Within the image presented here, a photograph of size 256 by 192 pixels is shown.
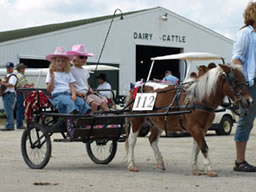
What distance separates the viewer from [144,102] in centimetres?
854

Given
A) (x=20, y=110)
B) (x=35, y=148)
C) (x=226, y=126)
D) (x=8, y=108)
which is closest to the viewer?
(x=35, y=148)

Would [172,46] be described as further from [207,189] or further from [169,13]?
[207,189]

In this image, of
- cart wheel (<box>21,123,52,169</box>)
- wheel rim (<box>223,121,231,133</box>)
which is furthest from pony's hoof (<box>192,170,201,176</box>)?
wheel rim (<box>223,121,231,133</box>)

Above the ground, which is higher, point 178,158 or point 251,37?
point 251,37

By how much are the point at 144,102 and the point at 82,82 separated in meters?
1.22

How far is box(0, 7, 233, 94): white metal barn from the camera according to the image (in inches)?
1163

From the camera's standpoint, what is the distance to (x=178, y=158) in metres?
10.1

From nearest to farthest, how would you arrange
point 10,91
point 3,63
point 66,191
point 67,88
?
point 66,191
point 67,88
point 10,91
point 3,63

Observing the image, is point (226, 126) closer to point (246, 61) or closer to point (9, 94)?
point (9, 94)

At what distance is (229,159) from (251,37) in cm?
254

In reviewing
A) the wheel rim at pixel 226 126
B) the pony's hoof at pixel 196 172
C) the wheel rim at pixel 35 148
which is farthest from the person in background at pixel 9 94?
the pony's hoof at pixel 196 172

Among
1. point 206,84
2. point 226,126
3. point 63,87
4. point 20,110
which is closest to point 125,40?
point 20,110

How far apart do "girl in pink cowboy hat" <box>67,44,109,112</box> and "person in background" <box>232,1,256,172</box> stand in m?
2.17

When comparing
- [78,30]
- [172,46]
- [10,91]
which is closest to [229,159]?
[10,91]
